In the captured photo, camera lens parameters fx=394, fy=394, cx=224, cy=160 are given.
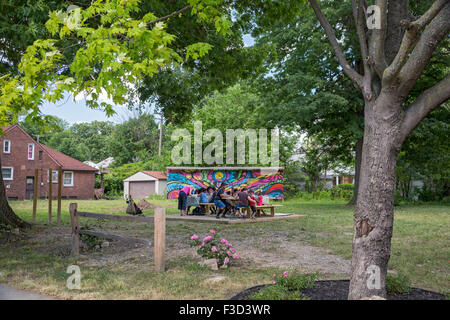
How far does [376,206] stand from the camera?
467cm

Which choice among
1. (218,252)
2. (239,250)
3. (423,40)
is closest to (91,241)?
(239,250)

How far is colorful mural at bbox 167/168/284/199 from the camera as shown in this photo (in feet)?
108

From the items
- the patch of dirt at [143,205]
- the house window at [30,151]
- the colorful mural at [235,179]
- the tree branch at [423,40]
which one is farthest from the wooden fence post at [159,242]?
the house window at [30,151]

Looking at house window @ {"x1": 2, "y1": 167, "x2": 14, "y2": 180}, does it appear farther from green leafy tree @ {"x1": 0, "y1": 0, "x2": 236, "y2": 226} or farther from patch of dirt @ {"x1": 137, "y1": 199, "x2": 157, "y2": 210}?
green leafy tree @ {"x1": 0, "y1": 0, "x2": 236, "y2": 226}

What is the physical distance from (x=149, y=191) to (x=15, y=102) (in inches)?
1532

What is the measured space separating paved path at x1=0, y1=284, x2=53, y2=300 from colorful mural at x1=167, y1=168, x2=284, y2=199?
2688cm

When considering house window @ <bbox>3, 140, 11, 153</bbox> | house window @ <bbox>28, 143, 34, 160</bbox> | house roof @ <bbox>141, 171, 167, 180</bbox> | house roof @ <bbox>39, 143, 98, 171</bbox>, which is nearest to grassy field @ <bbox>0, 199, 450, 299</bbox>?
house window @ <bbox>3, 140, 11, 153</bbox>

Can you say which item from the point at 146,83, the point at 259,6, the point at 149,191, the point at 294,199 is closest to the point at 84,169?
the point at 149,191

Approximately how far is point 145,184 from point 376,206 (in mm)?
40717

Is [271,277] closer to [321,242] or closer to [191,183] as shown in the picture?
[321,242]

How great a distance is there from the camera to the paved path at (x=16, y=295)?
5353mm

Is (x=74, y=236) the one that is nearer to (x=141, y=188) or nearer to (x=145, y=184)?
(x=145, y=184)

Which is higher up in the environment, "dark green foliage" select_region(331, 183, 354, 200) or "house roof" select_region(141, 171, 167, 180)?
"house roof" select_region(141, 171, 167, 180)

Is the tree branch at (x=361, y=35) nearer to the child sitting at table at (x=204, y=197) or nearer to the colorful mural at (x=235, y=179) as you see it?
the child sitting at table at (x=204, y=197)
